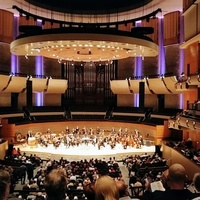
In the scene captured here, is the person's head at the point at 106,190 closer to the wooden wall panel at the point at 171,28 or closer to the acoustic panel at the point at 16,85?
the acoustic panel at the point at 16,85

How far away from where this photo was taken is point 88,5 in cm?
1450

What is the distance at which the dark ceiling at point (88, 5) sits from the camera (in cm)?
1442

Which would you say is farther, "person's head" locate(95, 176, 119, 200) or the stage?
the stage

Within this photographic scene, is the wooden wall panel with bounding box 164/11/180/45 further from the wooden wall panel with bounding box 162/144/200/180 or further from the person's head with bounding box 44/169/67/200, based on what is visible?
the person's head with bounding box 44/169/67/200

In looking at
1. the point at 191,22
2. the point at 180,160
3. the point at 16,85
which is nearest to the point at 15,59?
the point at 16,85

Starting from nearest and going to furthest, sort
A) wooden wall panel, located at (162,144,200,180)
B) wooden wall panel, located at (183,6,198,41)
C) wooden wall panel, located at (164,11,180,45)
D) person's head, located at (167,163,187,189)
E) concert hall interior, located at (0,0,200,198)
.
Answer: person's head, located at (167,163,187,189) → wooden wall panel, located at (162,144,200,180) → concert hall interior, located at (0,0,200,198) → wooden wall panel, located at (183,6,198,41) → wooden wall panel, located at (164,11,180,45)

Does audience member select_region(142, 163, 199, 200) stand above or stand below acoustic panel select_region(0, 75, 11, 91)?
below

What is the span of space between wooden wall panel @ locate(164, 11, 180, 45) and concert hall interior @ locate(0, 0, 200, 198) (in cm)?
6

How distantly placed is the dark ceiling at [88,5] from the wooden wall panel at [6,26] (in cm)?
490

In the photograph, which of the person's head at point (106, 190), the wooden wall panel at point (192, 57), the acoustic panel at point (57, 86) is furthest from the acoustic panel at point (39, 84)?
the person's head at point (106, 190)

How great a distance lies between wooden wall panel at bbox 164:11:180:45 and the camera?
1845 cm

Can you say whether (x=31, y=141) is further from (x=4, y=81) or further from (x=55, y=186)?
(x=55, y=186)

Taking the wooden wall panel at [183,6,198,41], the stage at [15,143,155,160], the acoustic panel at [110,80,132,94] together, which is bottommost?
the stage at [15,143,155,160]

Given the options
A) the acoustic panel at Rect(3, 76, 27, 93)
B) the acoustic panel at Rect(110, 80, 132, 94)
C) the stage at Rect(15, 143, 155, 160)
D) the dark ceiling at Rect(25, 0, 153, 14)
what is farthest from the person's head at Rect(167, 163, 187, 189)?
the acoustic panel at Rect(110, 80, 132, 94)
